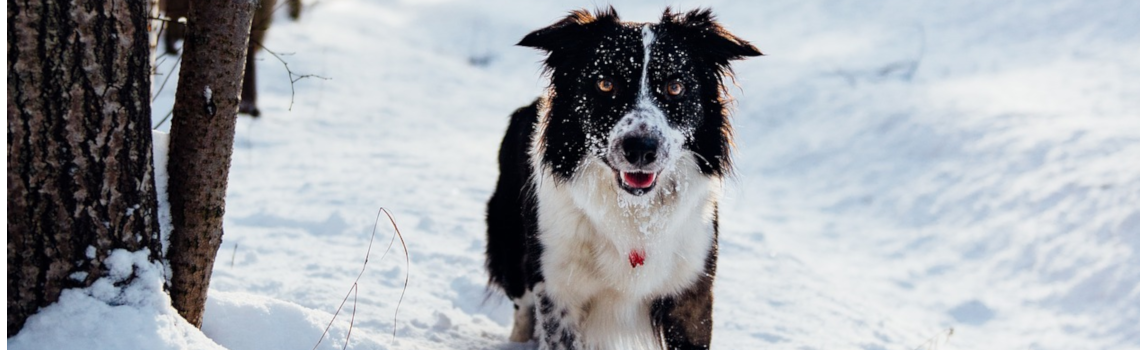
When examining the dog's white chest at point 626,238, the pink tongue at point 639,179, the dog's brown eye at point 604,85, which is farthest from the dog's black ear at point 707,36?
the pink tongue at point 639,179

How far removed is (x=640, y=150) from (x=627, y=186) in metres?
0.23

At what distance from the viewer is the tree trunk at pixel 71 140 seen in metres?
1.80

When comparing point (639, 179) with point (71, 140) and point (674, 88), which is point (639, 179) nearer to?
point (674, 88)

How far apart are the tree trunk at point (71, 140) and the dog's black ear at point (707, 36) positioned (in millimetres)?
2016

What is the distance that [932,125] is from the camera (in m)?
7.87

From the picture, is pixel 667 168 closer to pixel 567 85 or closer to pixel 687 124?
pixel 687 124

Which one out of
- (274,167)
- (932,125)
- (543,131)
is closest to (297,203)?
(274,167)

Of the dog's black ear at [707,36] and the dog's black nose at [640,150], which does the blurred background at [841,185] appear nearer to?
the dog's black ear at [707,36]

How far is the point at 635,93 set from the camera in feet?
10.5

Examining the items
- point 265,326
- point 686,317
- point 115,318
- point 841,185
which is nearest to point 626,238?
point 686,317

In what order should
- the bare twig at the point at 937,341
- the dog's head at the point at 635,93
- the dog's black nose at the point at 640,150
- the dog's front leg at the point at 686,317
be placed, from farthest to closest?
the bare twig at the point at 937,341 → the dog's front leg at the point at 686,317 → the dog's head at the point at 635,93 → the dog's black nose at the point at 640,150

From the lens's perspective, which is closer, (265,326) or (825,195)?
(265,326)

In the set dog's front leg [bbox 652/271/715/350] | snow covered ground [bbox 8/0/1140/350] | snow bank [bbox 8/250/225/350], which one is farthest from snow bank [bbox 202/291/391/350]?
dog's front leg [bbox 652/271/715/350]

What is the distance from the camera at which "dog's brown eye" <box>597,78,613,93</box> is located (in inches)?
127
